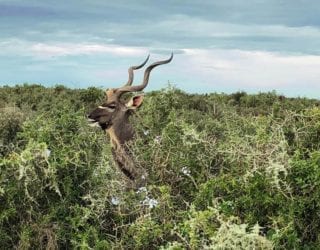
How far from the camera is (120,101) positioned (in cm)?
1147

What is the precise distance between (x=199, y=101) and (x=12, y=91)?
9205 mm

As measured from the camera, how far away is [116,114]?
439 inches

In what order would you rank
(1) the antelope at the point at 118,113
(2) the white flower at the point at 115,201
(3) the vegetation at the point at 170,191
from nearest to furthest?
(3) the vegetation at the point at 170,191, (2) the white flower at the point at 115,201, (1) the antelope at the point at 118,113

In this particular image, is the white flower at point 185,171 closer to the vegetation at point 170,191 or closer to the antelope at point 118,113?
the vegetation at point 170,191

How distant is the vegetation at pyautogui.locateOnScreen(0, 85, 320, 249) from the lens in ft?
17.0

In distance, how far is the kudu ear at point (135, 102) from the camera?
11019 millimetres

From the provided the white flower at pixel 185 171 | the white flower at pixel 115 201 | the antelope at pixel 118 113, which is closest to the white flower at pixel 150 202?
the white flower at pixel 115 201

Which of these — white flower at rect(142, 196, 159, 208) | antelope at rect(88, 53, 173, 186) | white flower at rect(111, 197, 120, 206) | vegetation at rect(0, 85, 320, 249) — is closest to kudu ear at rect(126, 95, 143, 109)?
antelope at rect(88, 53, 173, 186)

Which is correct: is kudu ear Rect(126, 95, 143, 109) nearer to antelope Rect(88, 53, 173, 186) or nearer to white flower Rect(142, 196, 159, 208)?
antelope Rect(88, 53, 173, 186)

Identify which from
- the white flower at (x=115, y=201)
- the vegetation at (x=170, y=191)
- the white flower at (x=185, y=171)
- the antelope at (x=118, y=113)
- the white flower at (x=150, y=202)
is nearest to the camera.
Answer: the vegetation at (x=170, y=191)

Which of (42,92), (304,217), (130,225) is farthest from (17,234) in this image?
(42,92)

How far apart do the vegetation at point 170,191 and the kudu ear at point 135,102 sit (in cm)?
401

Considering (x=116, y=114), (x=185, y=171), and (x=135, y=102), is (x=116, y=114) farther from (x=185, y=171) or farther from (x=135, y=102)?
(x=185, y=171)

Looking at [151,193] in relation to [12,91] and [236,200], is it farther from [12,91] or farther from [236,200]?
[12,91]
